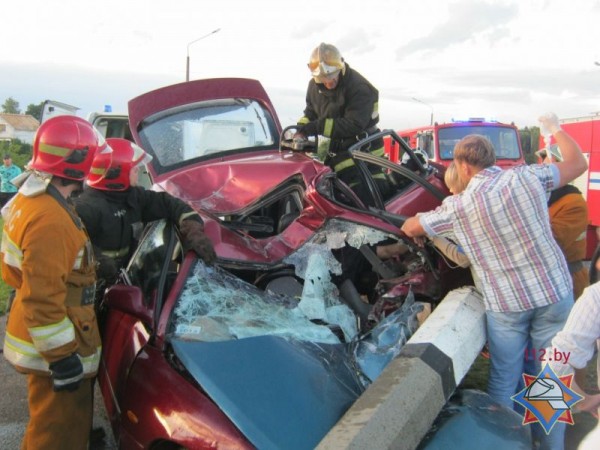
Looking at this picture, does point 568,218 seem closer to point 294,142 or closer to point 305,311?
point 305,311

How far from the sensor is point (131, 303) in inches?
102

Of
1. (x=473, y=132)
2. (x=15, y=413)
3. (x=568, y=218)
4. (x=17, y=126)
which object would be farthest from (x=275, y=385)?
(x=17, y=126)

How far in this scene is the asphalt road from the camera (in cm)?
328

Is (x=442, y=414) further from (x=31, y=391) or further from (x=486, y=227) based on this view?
(x=31, y=391)

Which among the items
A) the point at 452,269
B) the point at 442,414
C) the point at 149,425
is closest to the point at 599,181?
the point at 452,269

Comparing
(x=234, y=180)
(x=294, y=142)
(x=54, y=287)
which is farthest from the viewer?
(x=294, y=142)

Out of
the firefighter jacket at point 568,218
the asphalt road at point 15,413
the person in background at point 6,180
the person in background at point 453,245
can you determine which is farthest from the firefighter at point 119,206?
the person in background at point 6,180

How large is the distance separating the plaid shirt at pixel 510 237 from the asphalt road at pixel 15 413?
2408 millimetres

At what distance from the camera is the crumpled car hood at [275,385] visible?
76.2 inches

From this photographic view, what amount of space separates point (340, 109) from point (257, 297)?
2.35 metres

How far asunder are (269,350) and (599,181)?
9539mm

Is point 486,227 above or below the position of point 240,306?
above

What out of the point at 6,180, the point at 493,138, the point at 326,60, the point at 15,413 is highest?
the point at 326,60

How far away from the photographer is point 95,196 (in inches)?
128
